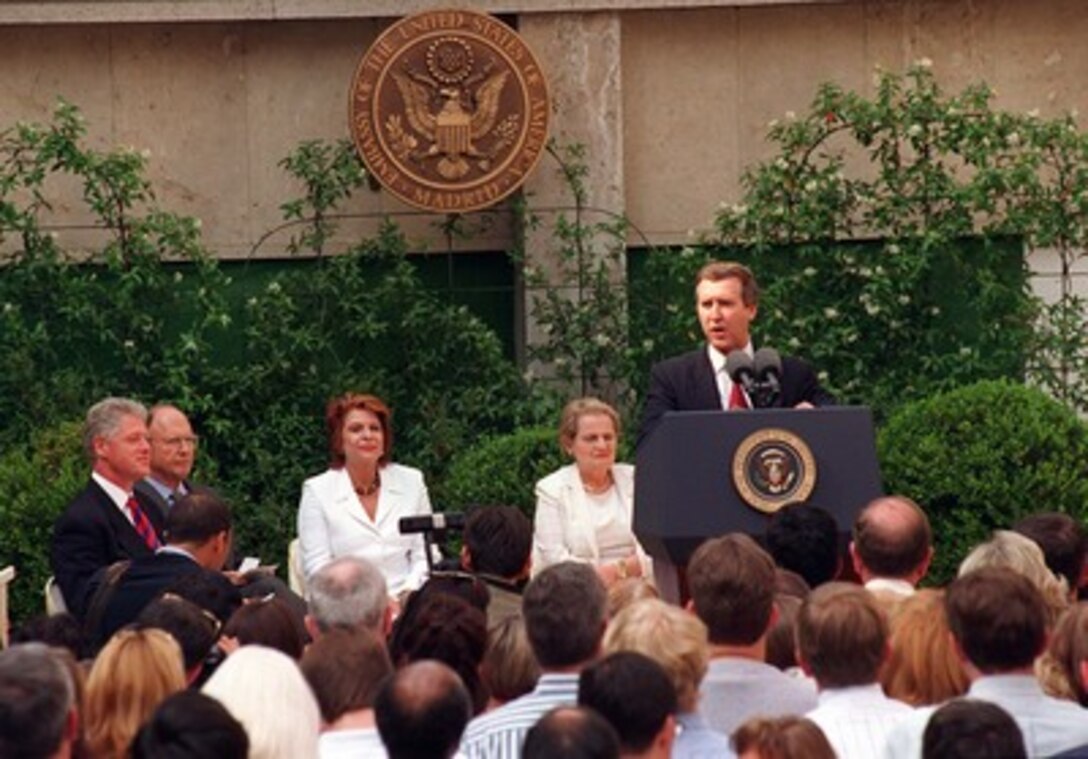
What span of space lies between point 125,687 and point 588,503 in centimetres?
555

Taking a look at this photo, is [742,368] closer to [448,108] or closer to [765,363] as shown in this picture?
[765,363]

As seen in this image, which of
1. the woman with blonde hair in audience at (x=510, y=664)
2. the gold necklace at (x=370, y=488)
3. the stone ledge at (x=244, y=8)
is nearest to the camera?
the woman with blonde hair in audience at (x=510, y=664)

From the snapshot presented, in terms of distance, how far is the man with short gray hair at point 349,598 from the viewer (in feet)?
28.1

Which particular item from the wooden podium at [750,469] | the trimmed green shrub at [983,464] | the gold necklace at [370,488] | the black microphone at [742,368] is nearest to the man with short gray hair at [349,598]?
the wooden podium at [750,469]

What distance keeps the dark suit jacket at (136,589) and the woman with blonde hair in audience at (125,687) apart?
2639mm

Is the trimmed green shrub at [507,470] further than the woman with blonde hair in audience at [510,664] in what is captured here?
Yes

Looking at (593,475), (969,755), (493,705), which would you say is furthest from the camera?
(593,475)

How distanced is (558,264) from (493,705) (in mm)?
8033

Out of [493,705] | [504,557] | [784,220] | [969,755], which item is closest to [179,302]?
[784,220]

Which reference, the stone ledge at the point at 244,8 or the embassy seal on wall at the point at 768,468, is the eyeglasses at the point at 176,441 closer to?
the embassy seal on wall at the point at 768,468

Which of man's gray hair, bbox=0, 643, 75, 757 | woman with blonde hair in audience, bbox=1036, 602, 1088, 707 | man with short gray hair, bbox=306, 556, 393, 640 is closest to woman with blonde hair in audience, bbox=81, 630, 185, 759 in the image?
man's gray hair, bbox=0, 643, 75, 757

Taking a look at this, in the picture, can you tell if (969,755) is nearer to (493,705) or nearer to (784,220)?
(493,705)

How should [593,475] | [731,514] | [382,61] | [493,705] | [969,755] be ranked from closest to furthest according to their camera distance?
[969,755] < [493,705] < [731,514] < [593,475] < [382,61]

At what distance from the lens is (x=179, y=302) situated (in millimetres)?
15805
